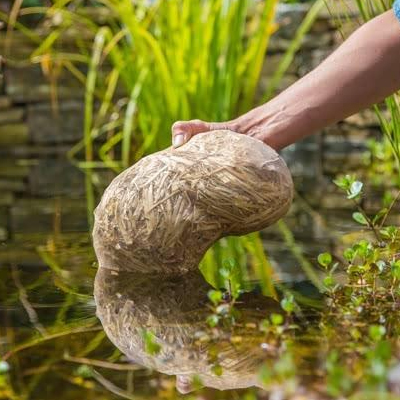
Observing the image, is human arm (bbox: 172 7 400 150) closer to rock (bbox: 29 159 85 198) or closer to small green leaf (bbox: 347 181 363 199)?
small green leaf (bbox: 347 181 363 199)

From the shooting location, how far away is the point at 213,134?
2406 millimetres

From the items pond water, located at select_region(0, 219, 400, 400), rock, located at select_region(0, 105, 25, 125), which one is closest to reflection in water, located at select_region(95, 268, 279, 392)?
pond water, located at select_region(0, 219, 400, 400)

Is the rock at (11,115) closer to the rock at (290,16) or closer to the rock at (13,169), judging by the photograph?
the rock at (13,169)

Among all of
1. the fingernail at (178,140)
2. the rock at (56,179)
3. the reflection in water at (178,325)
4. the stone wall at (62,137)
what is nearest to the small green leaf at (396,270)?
the reflection in water at (178,325)

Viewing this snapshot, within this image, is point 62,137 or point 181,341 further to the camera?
point 62,137

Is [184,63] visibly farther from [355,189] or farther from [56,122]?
[355,189]

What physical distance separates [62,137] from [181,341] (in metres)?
4.12

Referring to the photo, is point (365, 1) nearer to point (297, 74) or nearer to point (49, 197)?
point (49, 197)

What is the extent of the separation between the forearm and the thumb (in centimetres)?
8

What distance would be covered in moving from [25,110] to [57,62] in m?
0.54

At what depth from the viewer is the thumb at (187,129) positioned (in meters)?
2.50

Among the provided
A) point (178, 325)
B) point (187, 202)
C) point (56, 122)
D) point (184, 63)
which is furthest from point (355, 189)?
point (56, 122)

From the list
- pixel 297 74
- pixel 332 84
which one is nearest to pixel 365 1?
pixel 332 84

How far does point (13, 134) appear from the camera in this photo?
18.7ft
